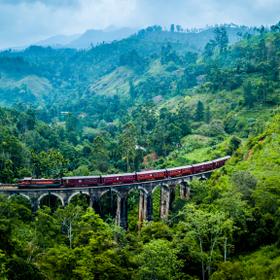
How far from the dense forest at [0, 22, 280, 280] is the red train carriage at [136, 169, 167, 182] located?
5.58m

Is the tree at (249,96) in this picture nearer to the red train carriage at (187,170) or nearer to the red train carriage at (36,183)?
the red train carriage at (187,170)

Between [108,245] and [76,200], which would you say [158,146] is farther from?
[108,245]

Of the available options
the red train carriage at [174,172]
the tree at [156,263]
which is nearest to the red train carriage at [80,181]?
the red train carriage at [174,172]

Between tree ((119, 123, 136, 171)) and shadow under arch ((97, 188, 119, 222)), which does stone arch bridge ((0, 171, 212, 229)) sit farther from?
tree ((119, 123, 136, 171))

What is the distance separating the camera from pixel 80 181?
4984cm

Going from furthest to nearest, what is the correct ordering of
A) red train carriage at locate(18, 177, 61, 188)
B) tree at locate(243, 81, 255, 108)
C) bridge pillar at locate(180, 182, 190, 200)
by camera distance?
tree at locate(243, 81, 255, 108)
bridge pillar at locate(180, 182, 190, 200)
red train carriage at locate(18, 177, 61, 188)

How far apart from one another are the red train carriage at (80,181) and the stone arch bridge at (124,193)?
1.78 ft

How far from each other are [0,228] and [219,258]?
15573 mm

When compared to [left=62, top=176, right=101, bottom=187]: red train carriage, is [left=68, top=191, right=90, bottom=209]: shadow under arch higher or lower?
lower

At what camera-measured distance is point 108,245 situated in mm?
30953

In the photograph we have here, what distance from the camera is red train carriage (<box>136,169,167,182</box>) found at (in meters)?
52.8

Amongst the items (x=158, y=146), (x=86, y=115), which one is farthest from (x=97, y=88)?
(x=158, y=146)

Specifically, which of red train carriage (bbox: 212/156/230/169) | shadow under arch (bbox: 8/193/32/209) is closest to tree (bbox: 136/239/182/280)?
shadow under arch (bbox: 8/193/32/209)

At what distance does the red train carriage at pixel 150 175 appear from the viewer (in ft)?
173
